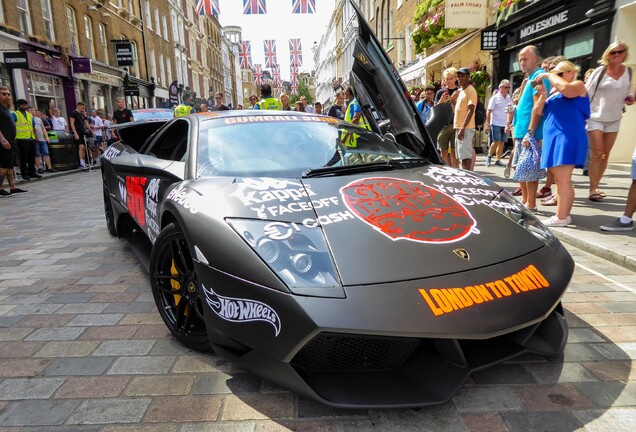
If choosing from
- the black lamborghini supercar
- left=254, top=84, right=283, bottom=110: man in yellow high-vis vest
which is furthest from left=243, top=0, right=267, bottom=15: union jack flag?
the black lamborghini supercar

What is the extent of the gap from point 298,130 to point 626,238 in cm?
310

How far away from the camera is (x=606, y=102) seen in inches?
197

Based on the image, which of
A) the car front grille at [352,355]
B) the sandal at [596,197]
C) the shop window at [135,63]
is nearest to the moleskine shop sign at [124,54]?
the shop window at [135,63]

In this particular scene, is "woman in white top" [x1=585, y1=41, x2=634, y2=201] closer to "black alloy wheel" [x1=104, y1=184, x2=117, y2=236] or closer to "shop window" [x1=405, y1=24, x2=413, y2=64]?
"black alloy wheel" [x1=104, y1=184, x2=117, y2=236]

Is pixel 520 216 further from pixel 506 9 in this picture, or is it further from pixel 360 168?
pixel 506 9

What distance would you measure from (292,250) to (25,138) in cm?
1001

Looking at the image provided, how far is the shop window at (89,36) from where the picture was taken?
20.0 metres

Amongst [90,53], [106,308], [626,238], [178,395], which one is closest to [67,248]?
[106,308]

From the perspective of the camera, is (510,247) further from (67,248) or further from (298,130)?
(67,248)

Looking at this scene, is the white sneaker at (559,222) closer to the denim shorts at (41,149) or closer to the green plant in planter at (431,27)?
the green plant in planter at (431,27)

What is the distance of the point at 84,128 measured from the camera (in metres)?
12.1

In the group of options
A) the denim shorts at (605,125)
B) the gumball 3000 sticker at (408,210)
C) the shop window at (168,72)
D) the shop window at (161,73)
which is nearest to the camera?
the gumball 3000 sticker at (408,210)

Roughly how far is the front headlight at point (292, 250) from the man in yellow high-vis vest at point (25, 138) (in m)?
9.31

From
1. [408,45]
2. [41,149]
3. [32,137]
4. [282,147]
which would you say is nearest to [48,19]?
[41,149]
